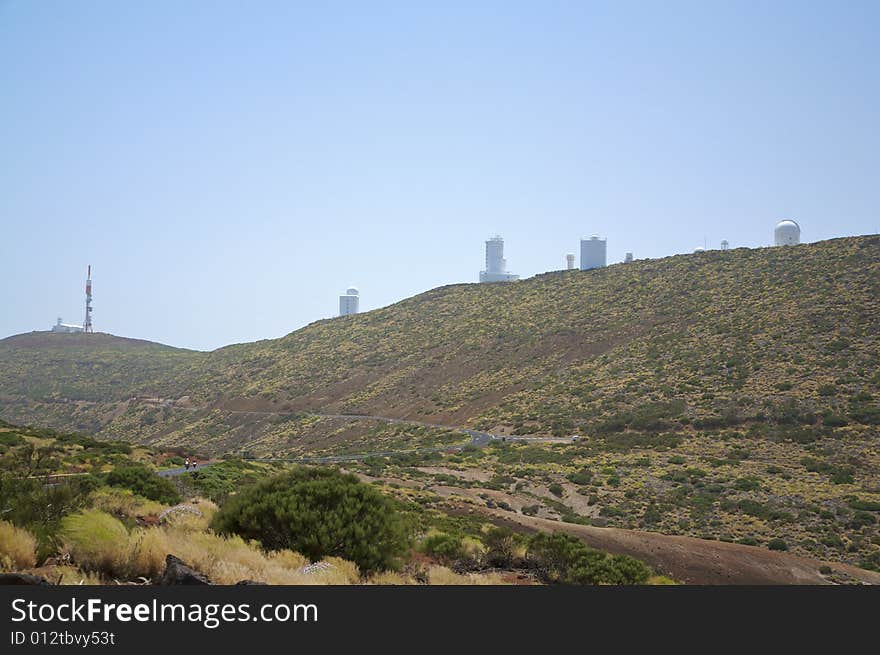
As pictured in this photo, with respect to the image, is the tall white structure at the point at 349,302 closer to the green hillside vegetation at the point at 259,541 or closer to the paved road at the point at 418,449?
the paved road at the point at 418,449

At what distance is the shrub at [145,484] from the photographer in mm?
16484

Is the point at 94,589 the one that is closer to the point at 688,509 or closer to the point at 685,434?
the point at 688,509

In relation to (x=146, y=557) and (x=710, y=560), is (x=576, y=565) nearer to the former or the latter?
(x=146, y=557)

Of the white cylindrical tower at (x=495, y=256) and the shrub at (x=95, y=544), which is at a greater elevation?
the white cylindrical tower at (x=495, y=256)

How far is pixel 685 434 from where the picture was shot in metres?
48.6

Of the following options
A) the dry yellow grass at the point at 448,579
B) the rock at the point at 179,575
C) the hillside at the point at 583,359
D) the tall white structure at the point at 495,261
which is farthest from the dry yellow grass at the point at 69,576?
the tall white structure at the point at 495,261

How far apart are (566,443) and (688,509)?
18.0 meters

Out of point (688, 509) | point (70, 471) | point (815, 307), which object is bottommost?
point (688, 509)

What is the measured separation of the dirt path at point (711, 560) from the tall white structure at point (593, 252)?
121007 mm

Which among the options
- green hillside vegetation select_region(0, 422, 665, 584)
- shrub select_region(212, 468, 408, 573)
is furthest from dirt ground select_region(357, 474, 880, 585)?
shrub select_region(212, 468, 408, 573)

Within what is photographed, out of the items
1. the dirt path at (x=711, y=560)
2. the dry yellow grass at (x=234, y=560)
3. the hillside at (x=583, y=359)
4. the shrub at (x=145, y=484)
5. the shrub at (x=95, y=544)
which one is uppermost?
the hillside at (x=583, y=359)

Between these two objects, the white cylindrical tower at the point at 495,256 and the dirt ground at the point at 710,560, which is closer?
→ the dirt ground at the point at 710,560

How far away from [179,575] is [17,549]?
6.28 ft

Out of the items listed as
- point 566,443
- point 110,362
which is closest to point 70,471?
point 566,443
